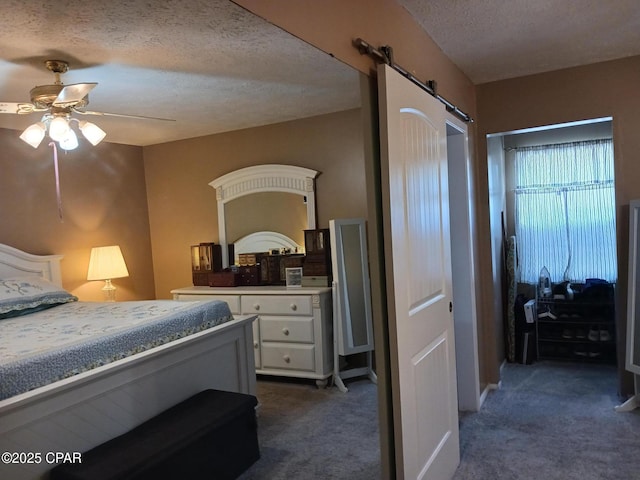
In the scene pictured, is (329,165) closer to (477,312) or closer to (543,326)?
(477,312)

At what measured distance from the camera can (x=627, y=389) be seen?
3230 mm

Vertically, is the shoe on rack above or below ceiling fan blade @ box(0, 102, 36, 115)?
below

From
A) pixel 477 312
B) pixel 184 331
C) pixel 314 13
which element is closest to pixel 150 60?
pixel 314 13

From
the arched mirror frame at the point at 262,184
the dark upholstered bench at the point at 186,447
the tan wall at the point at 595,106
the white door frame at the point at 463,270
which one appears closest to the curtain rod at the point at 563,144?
the tan wall at the point at 595,106

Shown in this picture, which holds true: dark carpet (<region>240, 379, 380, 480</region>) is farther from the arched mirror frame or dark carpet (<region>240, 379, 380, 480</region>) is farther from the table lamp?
the table lamp

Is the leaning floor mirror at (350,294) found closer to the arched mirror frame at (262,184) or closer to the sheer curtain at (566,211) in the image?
the arched mirror frame at (262,184)

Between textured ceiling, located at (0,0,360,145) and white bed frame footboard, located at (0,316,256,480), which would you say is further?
white bed frame footboard, located at (0,316,256,480)

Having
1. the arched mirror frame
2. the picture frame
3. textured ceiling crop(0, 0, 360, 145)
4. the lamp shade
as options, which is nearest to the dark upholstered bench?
the picture frame

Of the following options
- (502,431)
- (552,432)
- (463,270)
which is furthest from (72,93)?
(552,432)

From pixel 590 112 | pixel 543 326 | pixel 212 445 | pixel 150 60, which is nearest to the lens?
pixel 150 60

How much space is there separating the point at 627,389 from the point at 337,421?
7.74 feet

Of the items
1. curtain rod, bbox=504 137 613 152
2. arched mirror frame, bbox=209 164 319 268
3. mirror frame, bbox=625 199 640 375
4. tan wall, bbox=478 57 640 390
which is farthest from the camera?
curtain rod, bbox=504 137 613 152

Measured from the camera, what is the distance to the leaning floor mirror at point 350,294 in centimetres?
181

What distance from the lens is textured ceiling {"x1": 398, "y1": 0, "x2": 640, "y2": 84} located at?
226 cm
